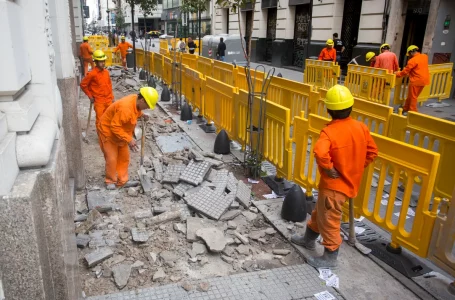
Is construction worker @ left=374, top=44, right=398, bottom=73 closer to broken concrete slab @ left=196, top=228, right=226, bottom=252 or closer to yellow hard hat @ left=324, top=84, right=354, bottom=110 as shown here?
yellow hard hat @ left=324, top=84, right=354, bottom=110

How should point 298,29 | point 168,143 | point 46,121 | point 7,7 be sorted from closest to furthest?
point 7,7
point 46,121
point 168,143
point 298,29

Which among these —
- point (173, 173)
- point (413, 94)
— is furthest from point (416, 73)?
point (173, 173)

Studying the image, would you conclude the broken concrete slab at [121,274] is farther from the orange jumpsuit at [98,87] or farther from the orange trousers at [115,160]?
the orange jumpsuit at [98,87]

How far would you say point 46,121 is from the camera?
7.71 ft

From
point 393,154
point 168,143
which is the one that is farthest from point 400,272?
point 168,143

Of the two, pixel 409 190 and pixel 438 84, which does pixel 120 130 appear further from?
pixel 438 84

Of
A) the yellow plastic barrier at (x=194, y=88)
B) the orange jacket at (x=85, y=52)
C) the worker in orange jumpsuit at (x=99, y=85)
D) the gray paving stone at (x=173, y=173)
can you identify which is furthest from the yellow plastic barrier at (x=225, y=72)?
the gray paving stone at (x=173, y=173)

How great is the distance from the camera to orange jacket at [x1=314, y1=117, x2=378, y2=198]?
3488 mm

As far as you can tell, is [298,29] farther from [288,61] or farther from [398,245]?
[398,245]

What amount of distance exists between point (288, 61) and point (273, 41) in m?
1.91

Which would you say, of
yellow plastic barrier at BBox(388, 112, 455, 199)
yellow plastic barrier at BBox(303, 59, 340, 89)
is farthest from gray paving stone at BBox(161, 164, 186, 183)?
yellow plastic barrier at BBox(303, 59, 340, 89)

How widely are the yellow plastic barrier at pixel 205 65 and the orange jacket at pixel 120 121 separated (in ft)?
24.9

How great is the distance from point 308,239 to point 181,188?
2.04 m

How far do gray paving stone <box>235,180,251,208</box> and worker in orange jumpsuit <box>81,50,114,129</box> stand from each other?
359cm
